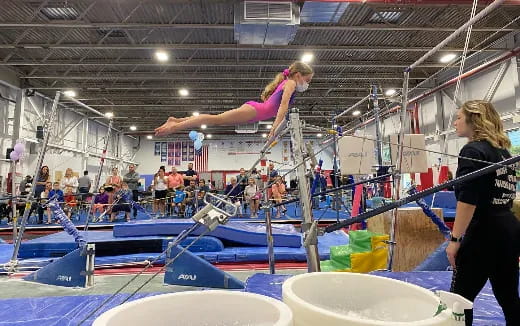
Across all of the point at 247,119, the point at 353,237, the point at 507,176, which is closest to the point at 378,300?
the point at 507,176

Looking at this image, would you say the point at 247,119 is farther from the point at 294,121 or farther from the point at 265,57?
the point at 265,57

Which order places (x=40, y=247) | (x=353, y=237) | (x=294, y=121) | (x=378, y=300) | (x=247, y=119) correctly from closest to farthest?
1. (x=378, y=300)
2. (x=294, y=121)
3. (x=247, y=119)
4. (x=353, y=237)
5. (x=40, y=247)

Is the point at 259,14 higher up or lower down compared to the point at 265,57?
lower down

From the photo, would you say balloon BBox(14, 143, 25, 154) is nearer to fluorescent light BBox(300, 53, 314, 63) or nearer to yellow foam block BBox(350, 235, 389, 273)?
yellow foam block BBox(350, 235, 389, 273)

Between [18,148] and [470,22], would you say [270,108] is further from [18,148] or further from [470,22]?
[18,148]

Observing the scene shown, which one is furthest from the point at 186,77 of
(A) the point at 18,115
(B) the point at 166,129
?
(B) the point at 166,129

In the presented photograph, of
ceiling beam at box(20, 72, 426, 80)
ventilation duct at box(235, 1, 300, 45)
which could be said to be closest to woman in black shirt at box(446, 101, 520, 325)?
ventilation duct at box(235, 1, 300, 45)

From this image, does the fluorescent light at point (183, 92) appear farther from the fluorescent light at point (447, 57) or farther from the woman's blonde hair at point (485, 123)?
the woman's blonde hair at point (485, 123)

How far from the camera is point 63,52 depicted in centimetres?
913

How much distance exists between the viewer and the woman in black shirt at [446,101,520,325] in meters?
1.43

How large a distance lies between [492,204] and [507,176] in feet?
0.53

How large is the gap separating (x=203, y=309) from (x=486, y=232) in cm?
133

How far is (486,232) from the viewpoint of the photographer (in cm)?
145

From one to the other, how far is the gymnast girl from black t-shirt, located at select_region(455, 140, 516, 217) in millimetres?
1208
